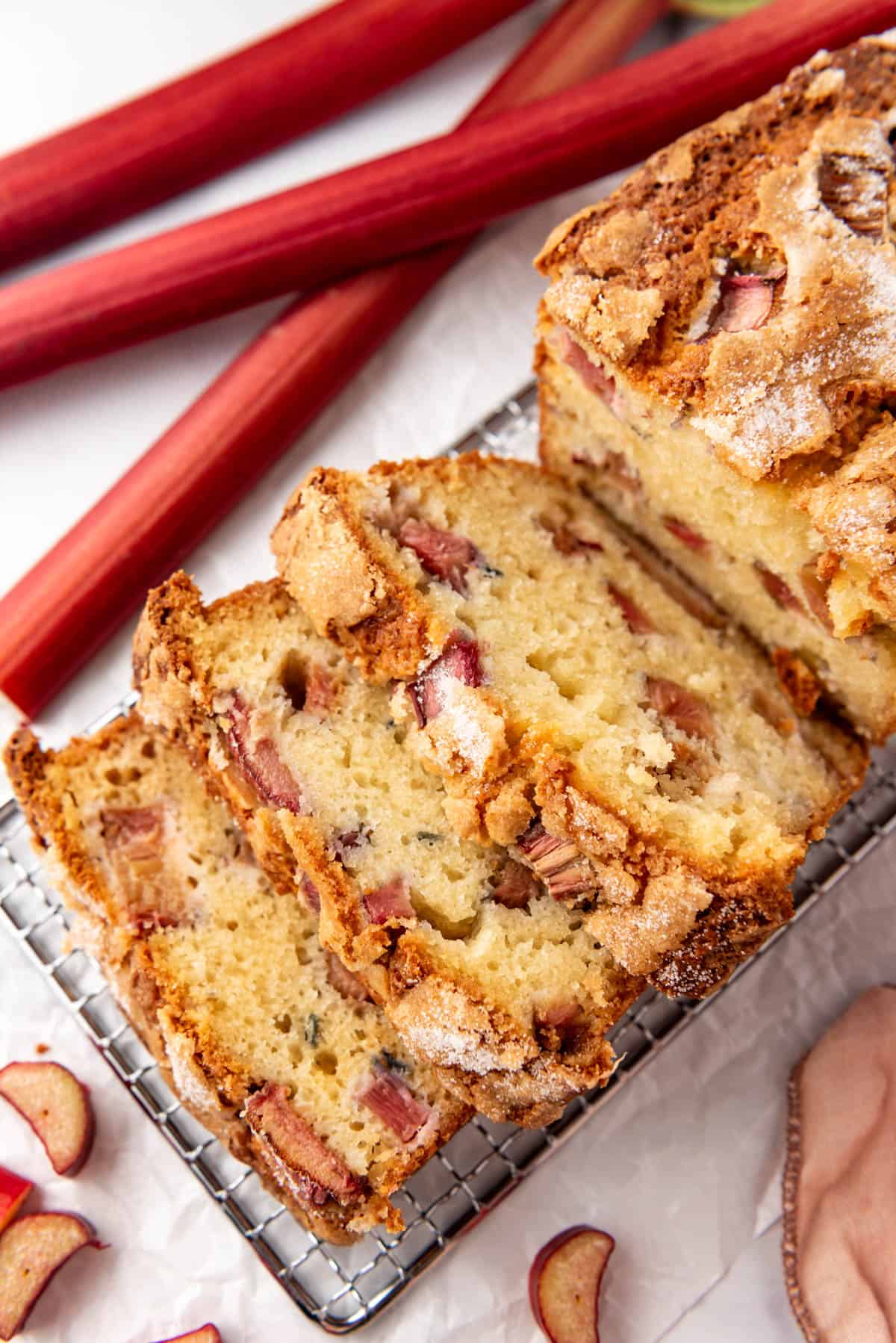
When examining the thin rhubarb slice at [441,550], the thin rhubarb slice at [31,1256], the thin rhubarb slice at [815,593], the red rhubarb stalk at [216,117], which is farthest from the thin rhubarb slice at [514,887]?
the red rhubarb stalk at [216,117]

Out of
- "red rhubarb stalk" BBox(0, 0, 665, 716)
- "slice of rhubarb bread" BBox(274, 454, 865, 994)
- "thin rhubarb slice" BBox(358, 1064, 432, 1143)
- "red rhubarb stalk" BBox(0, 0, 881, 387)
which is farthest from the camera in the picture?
"red rhubarb stalk" BBox(0, 0, 881, 387)

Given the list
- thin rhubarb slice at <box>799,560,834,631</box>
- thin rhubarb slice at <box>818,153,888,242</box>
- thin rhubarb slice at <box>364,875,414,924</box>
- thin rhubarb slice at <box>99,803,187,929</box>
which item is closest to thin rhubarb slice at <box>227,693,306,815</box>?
thin rhubarb slice at <box>364,875,414,924</box>

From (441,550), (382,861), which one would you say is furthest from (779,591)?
(382,861)

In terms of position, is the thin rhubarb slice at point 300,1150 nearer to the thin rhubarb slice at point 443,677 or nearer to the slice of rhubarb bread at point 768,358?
the thin rhubarb slice at point 443,677

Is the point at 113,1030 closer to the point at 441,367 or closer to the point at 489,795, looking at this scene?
the point at 489,795

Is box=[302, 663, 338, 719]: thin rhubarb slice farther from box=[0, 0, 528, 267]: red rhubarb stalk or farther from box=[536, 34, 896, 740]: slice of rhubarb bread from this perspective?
box=[0, 0, 528, 267]: red rhubarb stalk

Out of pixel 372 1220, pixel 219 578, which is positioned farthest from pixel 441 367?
pixel 372 1220
